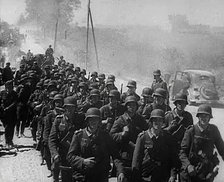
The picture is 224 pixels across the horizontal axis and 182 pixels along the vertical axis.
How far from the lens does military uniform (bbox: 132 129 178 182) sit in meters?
5.56

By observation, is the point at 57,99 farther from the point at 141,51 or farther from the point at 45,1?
the point at 45,1

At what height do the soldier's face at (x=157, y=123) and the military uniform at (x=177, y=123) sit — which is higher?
the soldier's face at (x=157, y=123)

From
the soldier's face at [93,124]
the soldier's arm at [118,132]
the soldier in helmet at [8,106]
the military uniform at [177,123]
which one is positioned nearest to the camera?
the soldier's face at [93,124]

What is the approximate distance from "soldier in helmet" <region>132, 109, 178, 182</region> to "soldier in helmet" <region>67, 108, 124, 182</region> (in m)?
0.33

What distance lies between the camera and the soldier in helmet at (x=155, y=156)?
5.57 metres

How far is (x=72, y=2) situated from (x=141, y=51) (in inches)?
→ 1166

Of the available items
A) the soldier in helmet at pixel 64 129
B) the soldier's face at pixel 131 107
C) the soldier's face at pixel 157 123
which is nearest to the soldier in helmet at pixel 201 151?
the soldier's face at pixel 157 123

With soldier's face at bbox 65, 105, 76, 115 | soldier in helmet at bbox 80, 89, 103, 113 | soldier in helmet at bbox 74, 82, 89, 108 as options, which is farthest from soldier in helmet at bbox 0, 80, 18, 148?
soldier's face at bbox 65, 105, 76, 115

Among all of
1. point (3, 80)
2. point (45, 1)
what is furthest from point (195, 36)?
point (3, 80)

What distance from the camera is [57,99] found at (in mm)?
7984

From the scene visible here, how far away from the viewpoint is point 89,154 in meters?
5.43

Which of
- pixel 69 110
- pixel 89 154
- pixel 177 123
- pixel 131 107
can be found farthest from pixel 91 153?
pixel 177 123

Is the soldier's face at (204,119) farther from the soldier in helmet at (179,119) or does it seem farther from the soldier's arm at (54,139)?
the soldier's arm at (54,139)

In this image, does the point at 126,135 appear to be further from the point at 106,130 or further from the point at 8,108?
the point at 8,108
